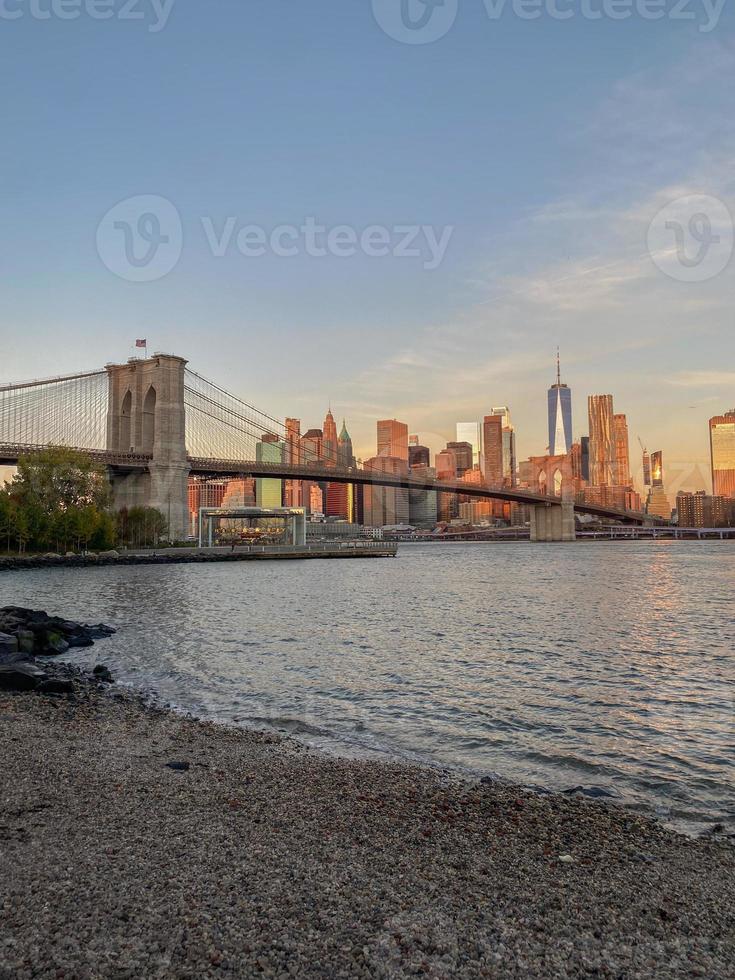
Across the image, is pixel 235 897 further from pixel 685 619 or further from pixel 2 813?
pixel 685 619

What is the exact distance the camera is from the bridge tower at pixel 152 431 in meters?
75.6

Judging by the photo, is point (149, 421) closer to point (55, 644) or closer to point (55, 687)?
point (55, 644)

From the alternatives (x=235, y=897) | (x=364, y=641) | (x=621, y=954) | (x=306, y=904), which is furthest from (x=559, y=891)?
(x=364, y=641)

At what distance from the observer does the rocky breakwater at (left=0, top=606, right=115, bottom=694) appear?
11172mm

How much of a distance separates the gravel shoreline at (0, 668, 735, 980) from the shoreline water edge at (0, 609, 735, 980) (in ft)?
0.05

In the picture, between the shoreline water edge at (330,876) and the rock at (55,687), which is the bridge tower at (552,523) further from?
the shoreline water edge at (330,876)

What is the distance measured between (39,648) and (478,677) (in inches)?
393

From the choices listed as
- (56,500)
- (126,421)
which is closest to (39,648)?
(56,500)

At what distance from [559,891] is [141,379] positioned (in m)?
82.5

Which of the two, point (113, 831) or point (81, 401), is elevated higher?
point (81, 401)

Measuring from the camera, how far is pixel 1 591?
108ft

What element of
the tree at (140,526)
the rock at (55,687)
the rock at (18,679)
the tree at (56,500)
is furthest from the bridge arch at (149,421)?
the rock at (55,687)

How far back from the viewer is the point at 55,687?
36.2 feet

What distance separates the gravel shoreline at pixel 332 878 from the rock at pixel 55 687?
12.8 ft
